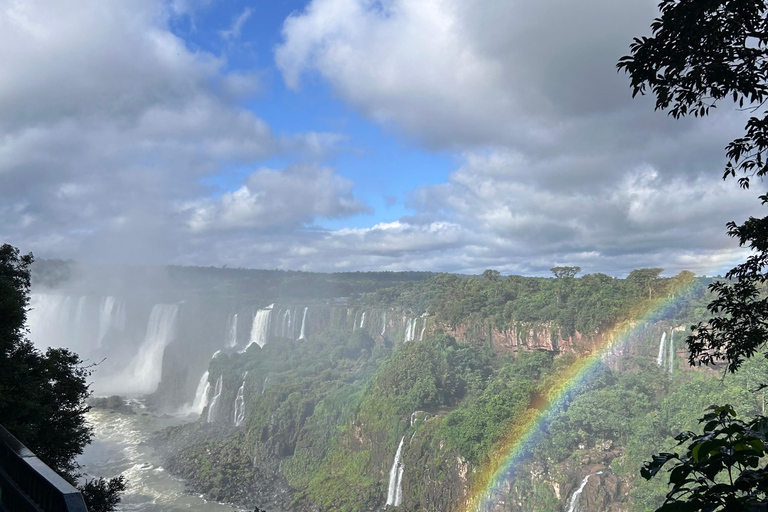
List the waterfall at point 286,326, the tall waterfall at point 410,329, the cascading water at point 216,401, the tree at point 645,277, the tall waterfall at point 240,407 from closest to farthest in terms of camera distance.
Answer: the tree at point 645,277, the tall waterfall at point 240,407, the cascading water at point 216,401, the tall waterfall at point 410,329, the waterfall at point 286,326

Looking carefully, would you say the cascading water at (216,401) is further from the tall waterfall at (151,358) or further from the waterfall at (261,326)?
the tall waterfall at (151,358)

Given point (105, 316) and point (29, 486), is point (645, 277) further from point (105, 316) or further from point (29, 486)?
point (105, 316)

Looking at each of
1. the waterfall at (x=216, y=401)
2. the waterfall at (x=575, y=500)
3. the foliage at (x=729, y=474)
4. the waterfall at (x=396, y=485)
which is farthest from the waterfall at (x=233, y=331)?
the foliage at (x=729, y=474)

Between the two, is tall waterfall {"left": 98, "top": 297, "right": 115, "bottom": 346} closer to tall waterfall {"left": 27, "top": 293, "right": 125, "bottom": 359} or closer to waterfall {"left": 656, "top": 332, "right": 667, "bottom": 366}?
tall waterfall {"left": 27, "top": 293, "right": 125, "bottom": 359}

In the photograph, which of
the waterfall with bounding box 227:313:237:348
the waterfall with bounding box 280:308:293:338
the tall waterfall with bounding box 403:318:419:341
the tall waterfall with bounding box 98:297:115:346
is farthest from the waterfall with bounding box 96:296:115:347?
the tall waterfall with bounding box 403:318:419:341

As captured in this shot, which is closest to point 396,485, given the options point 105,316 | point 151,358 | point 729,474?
point 729,474

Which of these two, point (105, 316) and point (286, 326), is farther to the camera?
point (105, 316)

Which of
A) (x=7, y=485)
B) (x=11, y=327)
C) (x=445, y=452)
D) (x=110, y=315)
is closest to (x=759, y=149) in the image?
(x=7, y=485)
